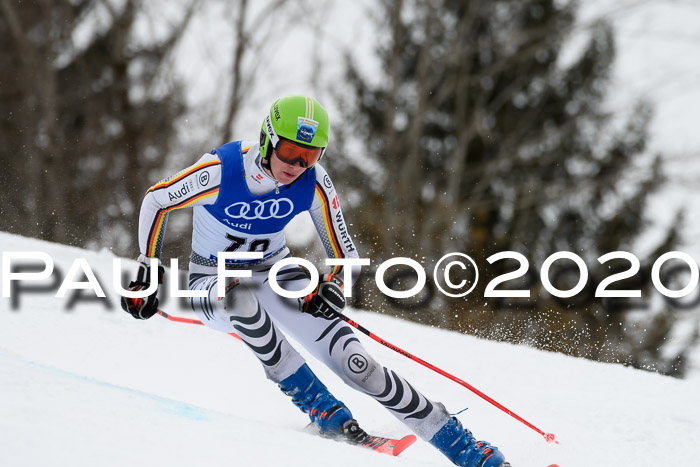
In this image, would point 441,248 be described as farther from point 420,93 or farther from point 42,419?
point 42,419

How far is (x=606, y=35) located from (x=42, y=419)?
1866 cm

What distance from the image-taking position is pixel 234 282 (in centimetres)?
329

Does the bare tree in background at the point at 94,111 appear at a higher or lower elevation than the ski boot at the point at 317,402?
higher

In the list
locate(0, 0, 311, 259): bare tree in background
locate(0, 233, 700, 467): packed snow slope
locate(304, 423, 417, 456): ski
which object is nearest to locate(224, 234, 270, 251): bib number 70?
locate(0, 233, 700, 467): packed snow slope

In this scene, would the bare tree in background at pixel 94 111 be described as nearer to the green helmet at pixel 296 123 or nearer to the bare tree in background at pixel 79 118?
the bare tree in background at pixel 79 118

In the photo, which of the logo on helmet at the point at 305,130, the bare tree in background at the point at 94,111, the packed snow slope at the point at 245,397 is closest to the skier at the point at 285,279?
the logo on helmet at the point at 305,130

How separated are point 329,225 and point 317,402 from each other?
81 centimetres

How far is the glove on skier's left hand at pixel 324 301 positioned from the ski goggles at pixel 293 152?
0.56 meters

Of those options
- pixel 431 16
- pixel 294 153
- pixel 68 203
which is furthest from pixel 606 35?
pixel 294 153

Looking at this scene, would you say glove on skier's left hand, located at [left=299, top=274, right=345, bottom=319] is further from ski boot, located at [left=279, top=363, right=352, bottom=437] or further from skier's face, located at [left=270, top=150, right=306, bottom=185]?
skier's face, located at [left=270, top=150, right=306, bottom=185]

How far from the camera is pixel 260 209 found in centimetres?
333

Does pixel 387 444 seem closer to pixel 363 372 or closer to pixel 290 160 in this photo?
pixel 363 372

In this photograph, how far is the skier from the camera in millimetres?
3143

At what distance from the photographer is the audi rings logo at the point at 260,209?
3.31 meters
